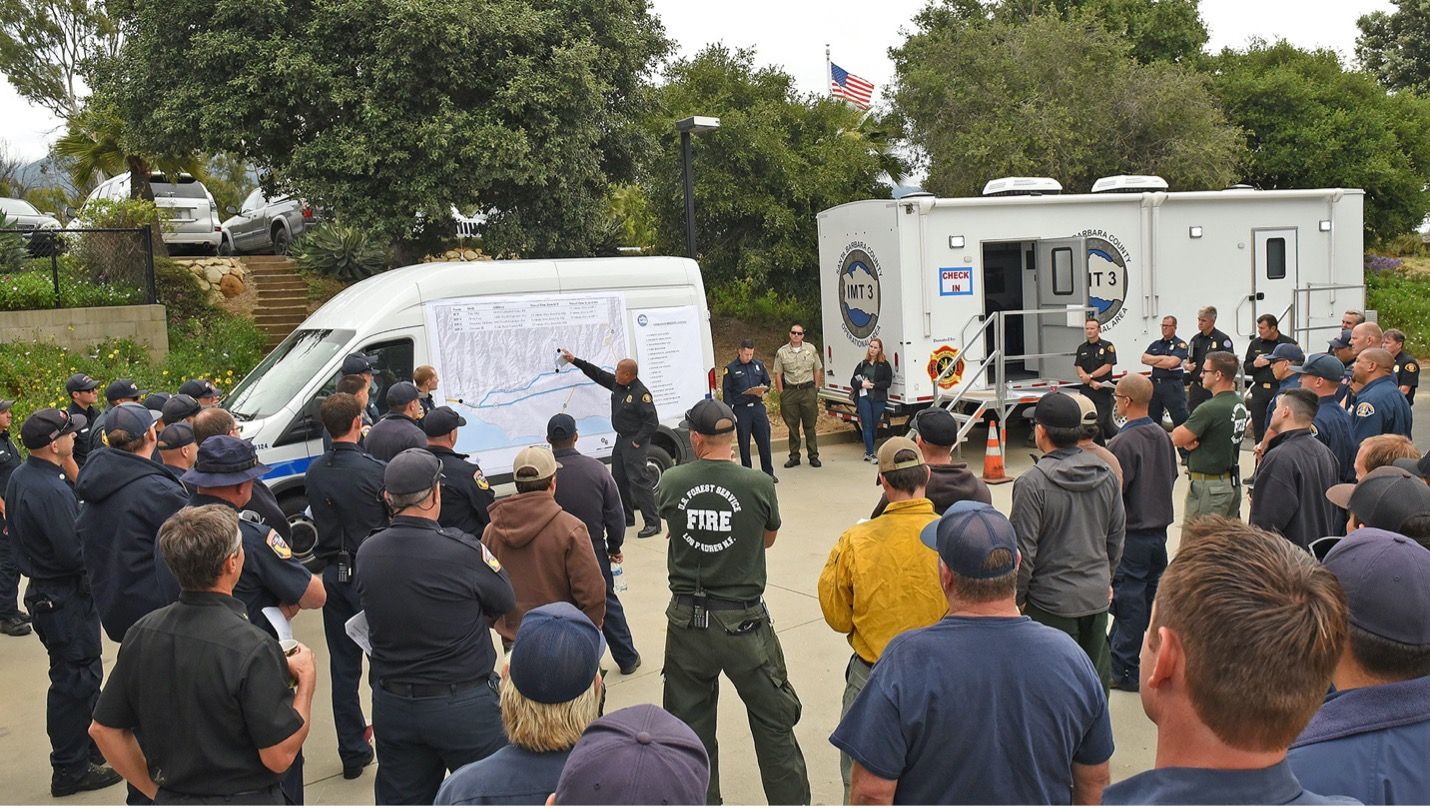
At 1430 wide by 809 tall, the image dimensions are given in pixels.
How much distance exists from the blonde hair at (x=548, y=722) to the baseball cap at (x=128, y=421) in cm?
362

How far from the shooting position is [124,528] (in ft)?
15.8

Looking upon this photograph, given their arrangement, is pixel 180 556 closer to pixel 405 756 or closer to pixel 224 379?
pixel 405 756

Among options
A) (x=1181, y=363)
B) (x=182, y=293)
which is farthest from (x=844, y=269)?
(x=182, y=293)

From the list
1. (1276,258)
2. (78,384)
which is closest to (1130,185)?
(1276,258)

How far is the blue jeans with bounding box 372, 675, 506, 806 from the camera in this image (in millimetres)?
→ 3898

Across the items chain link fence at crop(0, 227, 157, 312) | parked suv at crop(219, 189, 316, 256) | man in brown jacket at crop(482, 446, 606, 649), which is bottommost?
man in brown jacket at crop(482, 446, 606, 649)

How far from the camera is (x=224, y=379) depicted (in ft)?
49.4

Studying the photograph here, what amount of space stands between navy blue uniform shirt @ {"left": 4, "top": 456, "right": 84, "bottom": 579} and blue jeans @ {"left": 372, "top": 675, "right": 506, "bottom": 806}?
260cm

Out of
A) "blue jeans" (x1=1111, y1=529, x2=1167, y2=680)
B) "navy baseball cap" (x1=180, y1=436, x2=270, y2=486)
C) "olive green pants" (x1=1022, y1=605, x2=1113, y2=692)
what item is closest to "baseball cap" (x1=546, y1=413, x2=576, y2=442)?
"navy baseball cap" (x1=180, y1=436, x2=270, y2=486)

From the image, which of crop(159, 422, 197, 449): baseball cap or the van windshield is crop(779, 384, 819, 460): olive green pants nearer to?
the van windshield

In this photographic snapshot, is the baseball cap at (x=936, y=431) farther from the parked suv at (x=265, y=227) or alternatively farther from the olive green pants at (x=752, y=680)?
the parked suv at (x=265, y=227)

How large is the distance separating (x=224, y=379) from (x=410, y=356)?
6958mm

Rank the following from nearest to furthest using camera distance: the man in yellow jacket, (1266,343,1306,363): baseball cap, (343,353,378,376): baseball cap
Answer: the man in yellow jacket, (343,353,378,376): baseball cap, (1266,343,1306,363): baseball cap

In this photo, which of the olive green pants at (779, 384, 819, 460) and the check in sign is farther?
the olive green pants at (779, 384, 819, 460)
